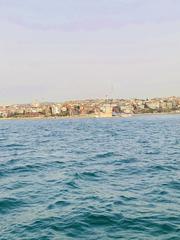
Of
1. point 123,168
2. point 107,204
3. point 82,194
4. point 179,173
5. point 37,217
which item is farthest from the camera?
point 123,168

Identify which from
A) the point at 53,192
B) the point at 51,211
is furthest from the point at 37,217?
the point at 53,192

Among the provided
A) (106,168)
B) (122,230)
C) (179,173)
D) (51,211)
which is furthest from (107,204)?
(106,168)

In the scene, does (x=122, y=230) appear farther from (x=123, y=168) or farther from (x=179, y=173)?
(x=123, y=168)

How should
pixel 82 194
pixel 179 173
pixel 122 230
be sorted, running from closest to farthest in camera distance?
pixel 122 230, pixel 82 194, pixel 179 173

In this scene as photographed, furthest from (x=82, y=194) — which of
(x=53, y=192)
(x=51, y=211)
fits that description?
(x=51, y=211)

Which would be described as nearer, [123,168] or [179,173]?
[179,173]

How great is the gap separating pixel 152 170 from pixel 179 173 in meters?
1.88

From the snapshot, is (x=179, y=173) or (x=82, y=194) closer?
(x=82, y=194)

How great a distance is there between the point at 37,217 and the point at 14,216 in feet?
3.03

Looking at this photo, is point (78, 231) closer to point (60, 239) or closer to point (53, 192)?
point (60, 239)

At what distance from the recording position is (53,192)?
18.8 meters

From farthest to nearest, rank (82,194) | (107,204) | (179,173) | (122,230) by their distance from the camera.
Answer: (179,173), (82,194), (107,204), (122,230)

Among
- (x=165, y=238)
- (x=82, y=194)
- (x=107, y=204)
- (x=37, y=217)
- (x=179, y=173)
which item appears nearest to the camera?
(x=165, y=238)

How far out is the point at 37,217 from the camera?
47.5 ft
